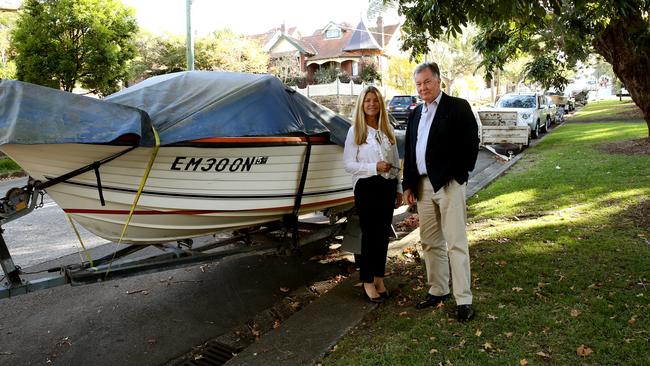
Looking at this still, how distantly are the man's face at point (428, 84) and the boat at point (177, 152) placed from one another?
1246 mm

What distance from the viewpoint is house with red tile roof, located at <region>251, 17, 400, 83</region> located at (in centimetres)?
4875

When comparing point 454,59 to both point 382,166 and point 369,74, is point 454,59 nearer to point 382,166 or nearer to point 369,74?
point 369,74

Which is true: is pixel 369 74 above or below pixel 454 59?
below

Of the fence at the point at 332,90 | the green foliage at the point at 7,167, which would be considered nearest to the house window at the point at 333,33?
the fence at the point at 332,90

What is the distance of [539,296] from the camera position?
14.3ft

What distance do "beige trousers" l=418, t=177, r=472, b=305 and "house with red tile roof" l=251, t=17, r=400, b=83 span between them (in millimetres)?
44745

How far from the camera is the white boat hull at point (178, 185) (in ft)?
12.6

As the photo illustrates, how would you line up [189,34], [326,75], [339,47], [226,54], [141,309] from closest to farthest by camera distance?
[141,309] → [189,34] → [226,54] → [326,75] → [339,47]

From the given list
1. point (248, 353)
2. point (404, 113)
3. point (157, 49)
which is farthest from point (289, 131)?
point (157, 49)

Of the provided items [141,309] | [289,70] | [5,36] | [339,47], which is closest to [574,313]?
[141,309]

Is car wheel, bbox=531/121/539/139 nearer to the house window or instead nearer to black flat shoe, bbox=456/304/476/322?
black flat shoe, bbox=456/304/476/322

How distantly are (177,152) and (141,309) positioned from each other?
190 cm

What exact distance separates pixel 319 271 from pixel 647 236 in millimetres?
3651

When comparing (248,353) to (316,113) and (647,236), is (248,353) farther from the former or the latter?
(647,236)
